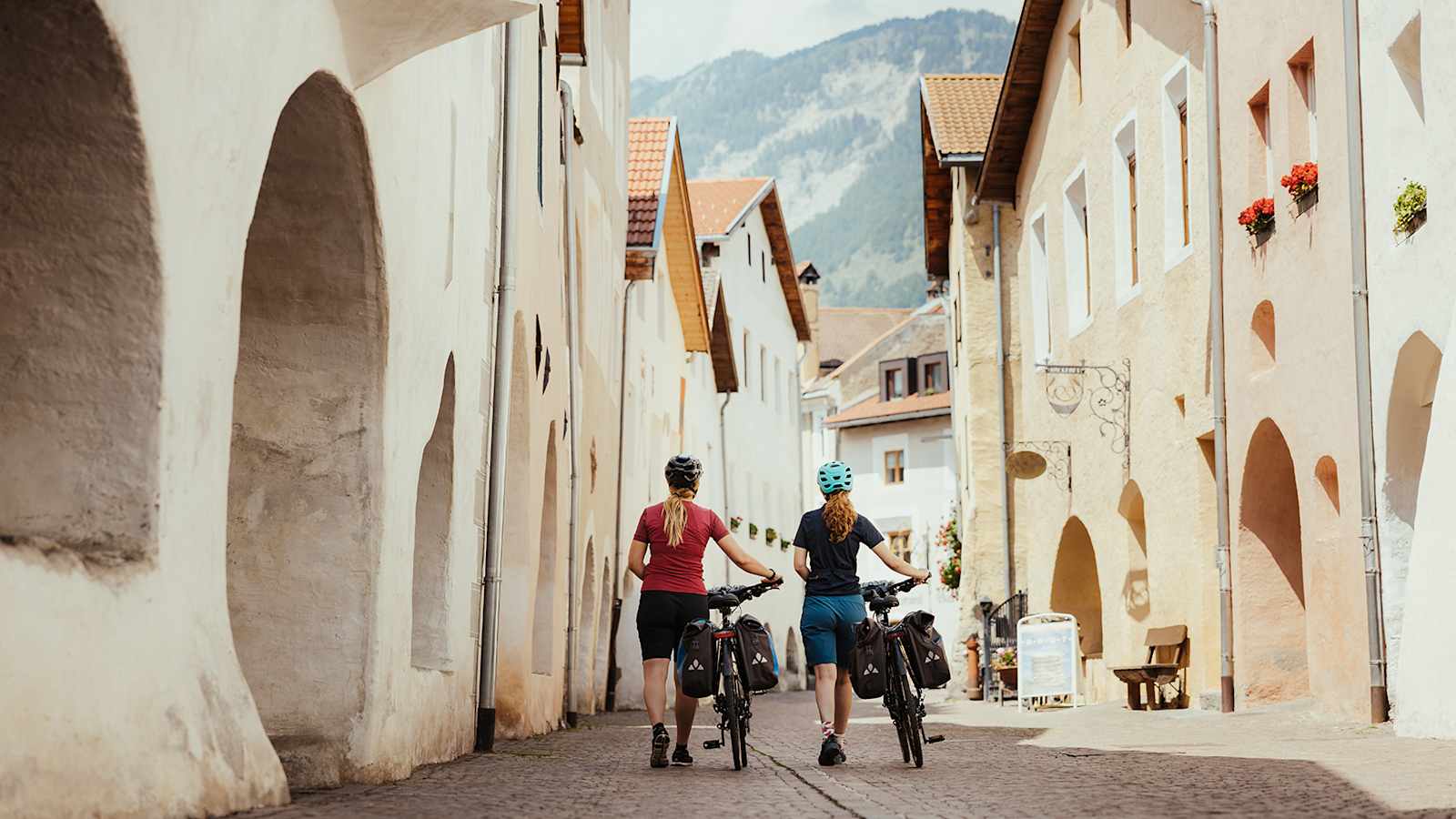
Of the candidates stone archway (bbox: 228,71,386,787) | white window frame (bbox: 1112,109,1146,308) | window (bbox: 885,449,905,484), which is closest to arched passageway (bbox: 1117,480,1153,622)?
white window frame (bbox: 1112,109,1146,308)

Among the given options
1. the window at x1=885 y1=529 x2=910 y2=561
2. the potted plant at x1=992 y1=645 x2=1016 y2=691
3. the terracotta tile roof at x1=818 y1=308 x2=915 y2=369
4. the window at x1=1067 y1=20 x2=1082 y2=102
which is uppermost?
the terracotta tile roof at x1=818 y1=308 x2=915 y2=369

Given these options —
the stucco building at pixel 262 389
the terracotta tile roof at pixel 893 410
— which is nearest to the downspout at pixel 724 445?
the terracotta tile roof at pixel 893 410

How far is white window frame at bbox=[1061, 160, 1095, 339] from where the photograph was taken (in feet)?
79.7

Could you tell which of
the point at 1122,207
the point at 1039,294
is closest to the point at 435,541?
the point at 1122,207

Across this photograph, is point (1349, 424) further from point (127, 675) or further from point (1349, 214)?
point (127, 675)

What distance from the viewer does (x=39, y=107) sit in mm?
5086

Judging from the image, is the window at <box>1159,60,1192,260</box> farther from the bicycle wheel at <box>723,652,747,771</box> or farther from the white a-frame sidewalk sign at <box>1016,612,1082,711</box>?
the bicycle wheel at <box>723,652,747,771</box>

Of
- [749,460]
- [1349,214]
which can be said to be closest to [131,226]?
[1349,214]

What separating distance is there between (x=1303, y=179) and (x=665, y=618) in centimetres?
795

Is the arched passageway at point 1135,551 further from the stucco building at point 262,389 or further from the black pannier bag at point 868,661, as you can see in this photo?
the black pannier bag at point 868,661

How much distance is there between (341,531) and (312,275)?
45.2 inches

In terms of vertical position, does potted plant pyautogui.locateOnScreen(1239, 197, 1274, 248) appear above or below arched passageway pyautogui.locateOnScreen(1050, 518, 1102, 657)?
above

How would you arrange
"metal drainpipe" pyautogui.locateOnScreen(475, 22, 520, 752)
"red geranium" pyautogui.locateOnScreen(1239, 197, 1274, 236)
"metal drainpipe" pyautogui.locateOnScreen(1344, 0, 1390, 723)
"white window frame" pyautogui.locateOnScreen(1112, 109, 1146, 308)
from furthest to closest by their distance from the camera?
"white window frame" pyautogui.locateOnScreen(1112, 109, 1146, 308) → "red geranium" pyautogui.locateOnScreen(1239, 197, 1274, 236) → "metal drainpipe" pyautogui.locateOnScreen(1344, 0, 1390, 723) → "metal drainpipe" pyautogui.locateOnScreen(475, 22, 520, 752)

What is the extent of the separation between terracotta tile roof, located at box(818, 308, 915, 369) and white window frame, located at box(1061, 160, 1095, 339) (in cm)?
5221
